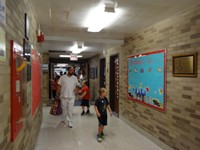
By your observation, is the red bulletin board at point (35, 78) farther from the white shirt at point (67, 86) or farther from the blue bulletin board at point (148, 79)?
the blue bulletin board at point (148, 79)

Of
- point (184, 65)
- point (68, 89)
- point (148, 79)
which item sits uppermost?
point (184, 65)

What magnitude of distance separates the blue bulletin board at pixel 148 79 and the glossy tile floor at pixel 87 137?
2.55 ft

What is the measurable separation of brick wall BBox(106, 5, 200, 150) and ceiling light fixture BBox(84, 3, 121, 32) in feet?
3.09

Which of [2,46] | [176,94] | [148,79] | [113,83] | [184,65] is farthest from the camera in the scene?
[113,83]

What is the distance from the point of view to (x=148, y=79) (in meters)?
3.93

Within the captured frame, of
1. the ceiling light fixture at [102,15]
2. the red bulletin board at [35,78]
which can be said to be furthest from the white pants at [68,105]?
the ceiling light fixture at [102,15]

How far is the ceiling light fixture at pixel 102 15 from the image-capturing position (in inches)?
110

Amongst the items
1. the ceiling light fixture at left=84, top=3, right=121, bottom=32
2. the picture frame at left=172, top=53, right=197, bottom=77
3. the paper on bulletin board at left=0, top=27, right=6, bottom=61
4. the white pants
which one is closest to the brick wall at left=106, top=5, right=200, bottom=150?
the picture frame at left=172, top=53, right=197, bottom=77

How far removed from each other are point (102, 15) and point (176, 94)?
1.84 m

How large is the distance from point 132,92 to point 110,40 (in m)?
1.61

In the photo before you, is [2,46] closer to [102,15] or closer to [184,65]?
[102,15]

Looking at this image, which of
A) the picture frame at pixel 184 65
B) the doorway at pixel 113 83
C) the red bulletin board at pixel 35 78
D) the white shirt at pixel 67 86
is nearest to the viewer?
the picture frame at pixel 184 65

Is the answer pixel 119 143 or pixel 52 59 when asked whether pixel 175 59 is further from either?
pixel 52 59

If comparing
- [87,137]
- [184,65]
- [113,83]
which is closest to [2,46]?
[184,65]
